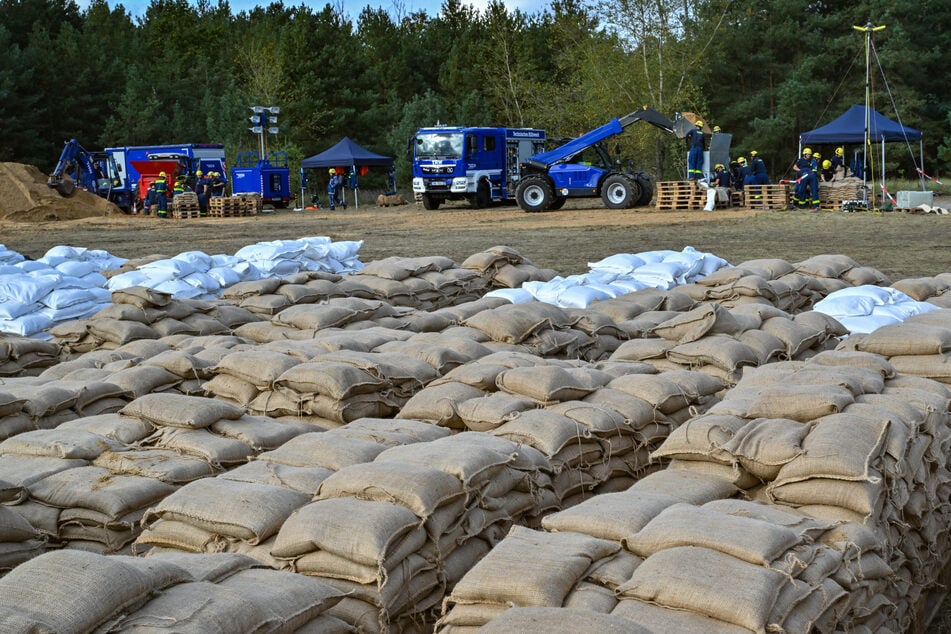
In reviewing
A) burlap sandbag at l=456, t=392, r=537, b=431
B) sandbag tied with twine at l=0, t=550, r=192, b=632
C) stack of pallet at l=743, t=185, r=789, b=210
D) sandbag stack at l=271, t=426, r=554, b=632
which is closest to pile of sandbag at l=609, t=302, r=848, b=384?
burlap sandbag at l=456, t=392, r=537, b=431

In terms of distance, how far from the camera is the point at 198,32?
209 feet

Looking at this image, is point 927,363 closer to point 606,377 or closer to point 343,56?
point 606,377

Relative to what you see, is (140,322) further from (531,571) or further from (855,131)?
(855,131)

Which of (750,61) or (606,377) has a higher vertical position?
(750,61)

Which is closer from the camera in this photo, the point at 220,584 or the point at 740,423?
the point at 220,584

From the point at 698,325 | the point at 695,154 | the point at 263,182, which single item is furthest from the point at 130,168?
the point at 698,325

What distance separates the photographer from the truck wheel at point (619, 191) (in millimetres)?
25875

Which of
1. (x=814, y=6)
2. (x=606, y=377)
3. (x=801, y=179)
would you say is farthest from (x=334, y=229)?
(x=814, y=6)

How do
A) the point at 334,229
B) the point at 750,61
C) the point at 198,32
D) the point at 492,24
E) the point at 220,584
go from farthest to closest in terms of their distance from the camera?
the point at 198,32 → the point at 492,24 → the point at 750,61 → the point at 334,229 → the point at 220,584

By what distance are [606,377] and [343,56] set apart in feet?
149

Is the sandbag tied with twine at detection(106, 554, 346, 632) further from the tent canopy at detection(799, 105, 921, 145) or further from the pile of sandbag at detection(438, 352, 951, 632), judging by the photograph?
the tent canopy at detection(799, 105, 921, 145)

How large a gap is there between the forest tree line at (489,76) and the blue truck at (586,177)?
8.04 meters

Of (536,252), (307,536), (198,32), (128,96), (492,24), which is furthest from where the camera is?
(198,32)

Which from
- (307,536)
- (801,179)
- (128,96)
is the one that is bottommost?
(307,536)
